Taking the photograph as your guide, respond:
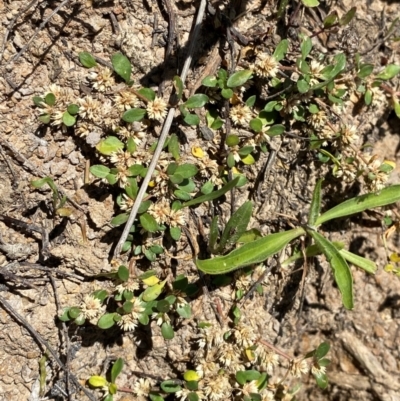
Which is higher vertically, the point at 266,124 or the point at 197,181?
the point at 266,124

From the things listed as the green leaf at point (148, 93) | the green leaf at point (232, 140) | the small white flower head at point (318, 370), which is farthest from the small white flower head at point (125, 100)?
the small white flower head at point (318, 370)

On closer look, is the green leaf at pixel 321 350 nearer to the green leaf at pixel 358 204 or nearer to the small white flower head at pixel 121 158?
the green leaf at pixel 358 204

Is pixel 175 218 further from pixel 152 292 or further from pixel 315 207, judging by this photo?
pixel 315 207

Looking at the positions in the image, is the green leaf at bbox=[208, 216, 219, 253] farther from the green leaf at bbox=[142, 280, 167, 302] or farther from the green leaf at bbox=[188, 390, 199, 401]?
the green leaf at bbox=[188, 390, 199, 401]

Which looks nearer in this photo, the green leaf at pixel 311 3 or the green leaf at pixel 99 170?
the green leaf at pixel 99 170

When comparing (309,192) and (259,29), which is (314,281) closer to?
(309,192)

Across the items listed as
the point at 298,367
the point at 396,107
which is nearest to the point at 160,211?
the point at 298,367

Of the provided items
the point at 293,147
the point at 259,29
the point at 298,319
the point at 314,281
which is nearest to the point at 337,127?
the point at 293,147
